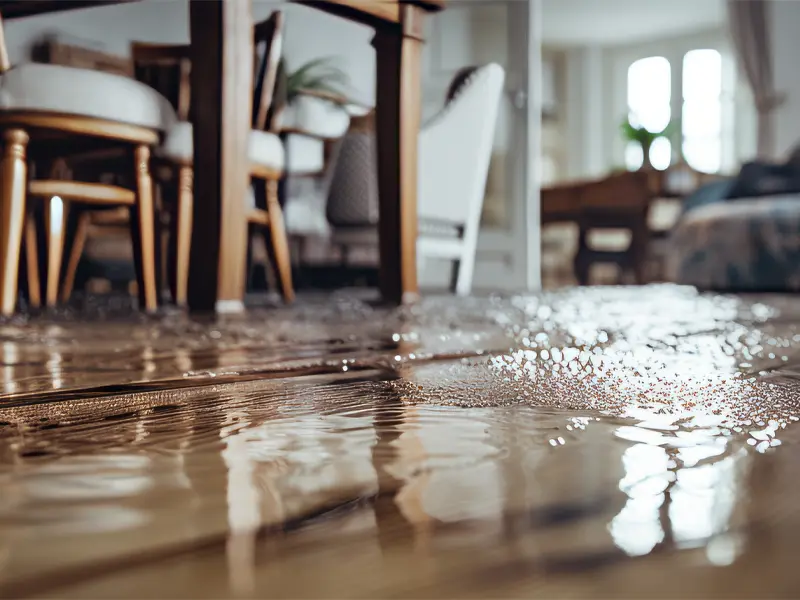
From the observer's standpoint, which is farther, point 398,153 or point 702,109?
point 702,109

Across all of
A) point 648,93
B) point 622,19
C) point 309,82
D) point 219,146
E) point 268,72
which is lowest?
point 219,146

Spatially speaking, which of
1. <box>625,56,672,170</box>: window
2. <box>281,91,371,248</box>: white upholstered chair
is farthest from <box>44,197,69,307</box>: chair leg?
<box>625,56,672,170</box>: window

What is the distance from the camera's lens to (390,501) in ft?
0.57

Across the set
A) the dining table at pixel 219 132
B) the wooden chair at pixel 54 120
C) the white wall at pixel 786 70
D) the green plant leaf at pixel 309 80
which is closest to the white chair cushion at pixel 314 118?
the green plant leaf at pixel 309 80

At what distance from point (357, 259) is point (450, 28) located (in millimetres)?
1577

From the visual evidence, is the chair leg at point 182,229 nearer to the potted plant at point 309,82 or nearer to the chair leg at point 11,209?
the chair leg at point 11,209

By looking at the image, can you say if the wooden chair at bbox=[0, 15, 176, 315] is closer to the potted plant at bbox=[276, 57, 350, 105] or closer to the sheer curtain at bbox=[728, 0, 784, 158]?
the potted plant at bbox=[276, 57, 350, 105]

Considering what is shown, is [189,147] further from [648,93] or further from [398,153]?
[648,93]

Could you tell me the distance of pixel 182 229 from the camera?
A: 5.74ft

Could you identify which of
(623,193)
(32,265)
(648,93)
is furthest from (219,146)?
(648,93)

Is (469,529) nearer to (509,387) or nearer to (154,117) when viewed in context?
(509,387)

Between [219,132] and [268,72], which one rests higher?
[268,72]

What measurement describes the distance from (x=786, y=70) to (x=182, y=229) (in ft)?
18.0

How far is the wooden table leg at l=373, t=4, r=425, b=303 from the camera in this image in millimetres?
1527
